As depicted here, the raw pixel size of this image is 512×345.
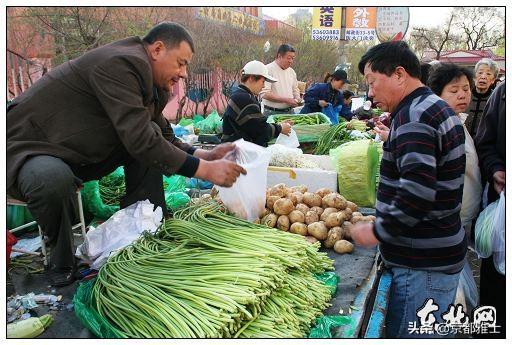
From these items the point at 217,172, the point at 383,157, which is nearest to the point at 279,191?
the point at 217,172

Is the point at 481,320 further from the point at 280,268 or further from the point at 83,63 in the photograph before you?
the point at 83,63

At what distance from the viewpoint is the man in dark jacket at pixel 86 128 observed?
2443 mm

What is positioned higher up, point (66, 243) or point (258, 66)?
point (258, 66)

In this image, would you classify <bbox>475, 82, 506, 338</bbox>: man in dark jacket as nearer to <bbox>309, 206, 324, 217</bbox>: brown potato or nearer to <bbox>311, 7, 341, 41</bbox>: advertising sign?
<bbox>309, 206, 324, 217</bbox>: brown potato

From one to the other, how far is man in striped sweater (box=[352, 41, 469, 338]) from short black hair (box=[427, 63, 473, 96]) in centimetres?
69

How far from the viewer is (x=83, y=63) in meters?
2.60

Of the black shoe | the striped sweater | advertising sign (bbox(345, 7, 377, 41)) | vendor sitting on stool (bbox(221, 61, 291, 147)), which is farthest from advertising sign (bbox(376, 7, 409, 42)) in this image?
the black shoe

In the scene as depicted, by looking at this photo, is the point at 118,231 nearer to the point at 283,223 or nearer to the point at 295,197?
the point at 283,223

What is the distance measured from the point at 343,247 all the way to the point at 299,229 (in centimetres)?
32

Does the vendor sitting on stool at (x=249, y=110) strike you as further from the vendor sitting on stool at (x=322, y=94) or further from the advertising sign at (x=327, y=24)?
the advertising sign at (x=327, y=24)

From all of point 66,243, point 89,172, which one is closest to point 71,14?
point 89,172

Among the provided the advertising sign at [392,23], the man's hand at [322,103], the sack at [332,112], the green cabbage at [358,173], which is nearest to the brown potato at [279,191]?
the green cabbage at [358,173]

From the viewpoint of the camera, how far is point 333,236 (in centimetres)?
289

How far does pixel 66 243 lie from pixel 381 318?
1917mm
